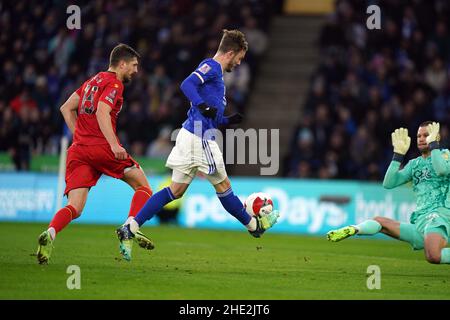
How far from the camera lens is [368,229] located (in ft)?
32.3

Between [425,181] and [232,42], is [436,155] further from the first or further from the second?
[232,42]

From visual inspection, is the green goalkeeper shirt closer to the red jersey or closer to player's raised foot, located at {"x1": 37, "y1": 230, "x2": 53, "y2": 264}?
the red jersey

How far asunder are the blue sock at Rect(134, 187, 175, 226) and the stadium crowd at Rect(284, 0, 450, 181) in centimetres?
999

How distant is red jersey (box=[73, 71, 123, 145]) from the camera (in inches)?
392

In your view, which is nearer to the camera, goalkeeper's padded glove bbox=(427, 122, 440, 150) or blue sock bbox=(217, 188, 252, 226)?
goalkeeper's padded glove bbox=(427, 122, 440, 150)

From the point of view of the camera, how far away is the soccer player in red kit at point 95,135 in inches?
386

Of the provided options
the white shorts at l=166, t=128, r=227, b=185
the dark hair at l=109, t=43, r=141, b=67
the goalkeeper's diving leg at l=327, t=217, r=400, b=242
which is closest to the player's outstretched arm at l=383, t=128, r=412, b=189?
the goalkeeper's diving leg at l=327, t=217, r=400, b=242

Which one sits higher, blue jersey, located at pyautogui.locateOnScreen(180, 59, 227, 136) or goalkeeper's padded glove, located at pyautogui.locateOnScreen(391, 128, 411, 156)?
blue jersey, located at pyautogui.locateOnScreen(180, 59, 227, 136)

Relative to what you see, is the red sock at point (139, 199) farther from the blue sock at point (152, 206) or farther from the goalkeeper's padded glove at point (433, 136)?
the goalkeeper's padded glove at point (433, 136)

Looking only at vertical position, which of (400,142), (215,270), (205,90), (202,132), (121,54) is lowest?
(215,270)

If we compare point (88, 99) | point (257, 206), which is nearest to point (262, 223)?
point (257, 206)

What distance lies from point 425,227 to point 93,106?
3679 mm
